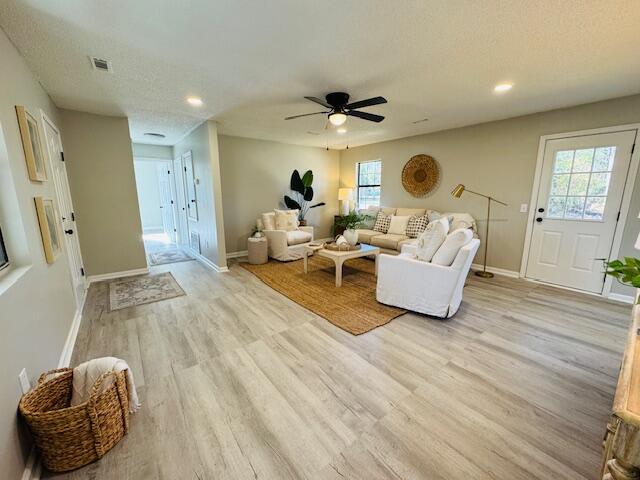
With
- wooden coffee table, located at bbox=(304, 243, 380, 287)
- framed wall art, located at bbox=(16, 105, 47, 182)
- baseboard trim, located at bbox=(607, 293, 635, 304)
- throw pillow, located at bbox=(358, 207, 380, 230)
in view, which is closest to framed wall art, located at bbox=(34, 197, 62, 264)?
framed wall art, located at bbox=(16, 105, 47, 182)

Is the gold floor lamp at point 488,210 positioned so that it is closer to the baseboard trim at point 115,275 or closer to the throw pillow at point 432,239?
the throw pillow at point 432,239

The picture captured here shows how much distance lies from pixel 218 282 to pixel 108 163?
94.2 inches

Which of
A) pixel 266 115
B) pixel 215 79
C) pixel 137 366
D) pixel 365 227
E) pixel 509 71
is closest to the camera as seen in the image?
pixel 137 366

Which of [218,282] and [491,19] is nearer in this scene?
[491,19]

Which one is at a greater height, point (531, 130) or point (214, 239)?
point (531, 130)

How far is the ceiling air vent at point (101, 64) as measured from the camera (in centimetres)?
217

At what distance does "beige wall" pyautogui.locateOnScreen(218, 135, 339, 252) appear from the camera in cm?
525

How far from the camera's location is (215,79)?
101 inches

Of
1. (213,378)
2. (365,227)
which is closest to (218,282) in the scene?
(213,378)

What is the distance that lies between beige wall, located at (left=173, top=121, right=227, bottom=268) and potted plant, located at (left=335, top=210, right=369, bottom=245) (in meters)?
2.09

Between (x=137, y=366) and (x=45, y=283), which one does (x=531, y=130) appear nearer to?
(x=137, y=366)

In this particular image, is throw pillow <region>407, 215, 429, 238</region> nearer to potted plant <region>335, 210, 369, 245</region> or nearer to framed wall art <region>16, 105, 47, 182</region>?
potted plant <region>335, 210, 369, 245</region>

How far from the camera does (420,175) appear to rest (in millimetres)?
5148

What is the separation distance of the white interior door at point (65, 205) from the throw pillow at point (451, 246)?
3.89 m
